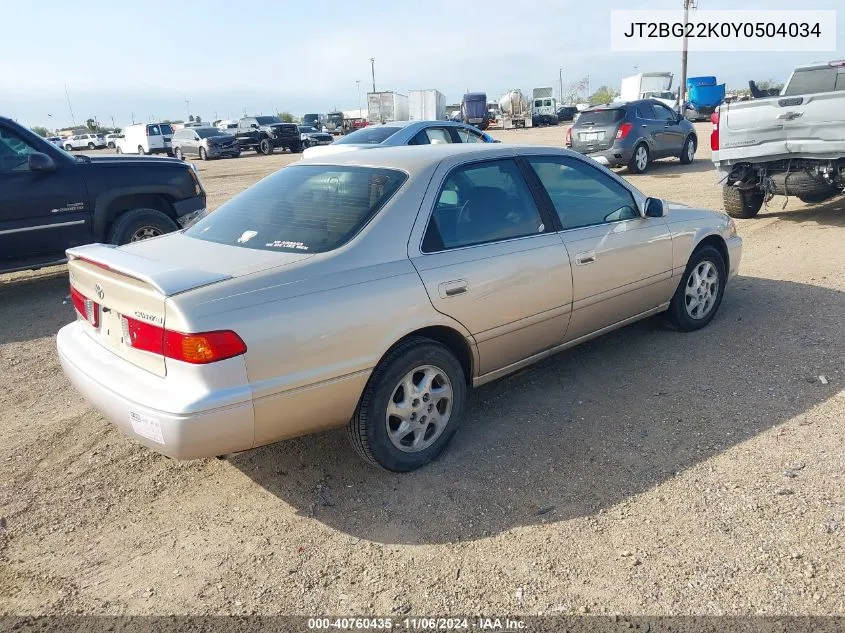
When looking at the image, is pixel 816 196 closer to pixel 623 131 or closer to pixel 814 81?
pixel 814 81

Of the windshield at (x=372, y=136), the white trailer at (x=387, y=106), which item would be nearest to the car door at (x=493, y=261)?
the windshield at (x=372, y=136)

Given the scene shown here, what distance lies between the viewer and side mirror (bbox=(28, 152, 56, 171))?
666cm

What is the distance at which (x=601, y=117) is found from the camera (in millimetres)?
15195

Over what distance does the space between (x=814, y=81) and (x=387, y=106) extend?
34100 millimetres

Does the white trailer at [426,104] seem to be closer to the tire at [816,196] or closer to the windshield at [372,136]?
the windshield at [372,136]

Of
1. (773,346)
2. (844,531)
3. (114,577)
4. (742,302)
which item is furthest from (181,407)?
(742,302)

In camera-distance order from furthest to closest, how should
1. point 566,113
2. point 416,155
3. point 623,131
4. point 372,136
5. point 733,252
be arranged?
1. point 566,113
2. point 623,131
3. point 372,136
4. point 733,252
5. point 416,155

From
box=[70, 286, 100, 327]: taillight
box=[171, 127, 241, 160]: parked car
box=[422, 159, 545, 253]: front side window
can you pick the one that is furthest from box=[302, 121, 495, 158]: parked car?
box=[171, 127, 241, 160]: parked car

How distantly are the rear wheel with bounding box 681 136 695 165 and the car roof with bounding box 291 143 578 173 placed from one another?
14198 millimetres

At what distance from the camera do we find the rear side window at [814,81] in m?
9.44

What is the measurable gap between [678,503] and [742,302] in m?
3.36

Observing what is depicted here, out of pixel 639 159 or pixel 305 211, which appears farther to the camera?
pixel 639 159

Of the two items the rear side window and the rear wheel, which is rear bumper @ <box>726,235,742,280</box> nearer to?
the rear side window

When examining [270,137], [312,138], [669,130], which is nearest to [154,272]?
[669,130]
